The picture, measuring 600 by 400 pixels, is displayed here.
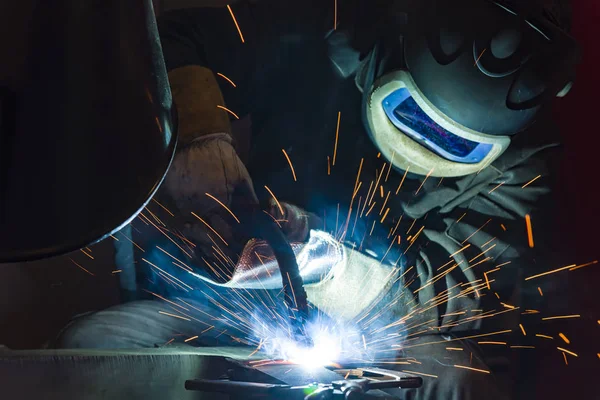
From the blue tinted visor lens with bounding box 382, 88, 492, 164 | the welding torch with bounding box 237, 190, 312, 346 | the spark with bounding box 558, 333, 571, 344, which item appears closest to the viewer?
the welding torch with bounding box 237, 190, 312, 346

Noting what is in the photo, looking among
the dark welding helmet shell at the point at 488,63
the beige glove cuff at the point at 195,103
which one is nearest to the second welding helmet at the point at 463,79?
the dark welding helmet shell at the point at 488,63

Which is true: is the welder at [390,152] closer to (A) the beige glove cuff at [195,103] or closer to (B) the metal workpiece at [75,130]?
(A) the beige glove cuff at [195,103]

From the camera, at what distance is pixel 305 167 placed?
1.69 meters

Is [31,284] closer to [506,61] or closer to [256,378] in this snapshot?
[256,378]

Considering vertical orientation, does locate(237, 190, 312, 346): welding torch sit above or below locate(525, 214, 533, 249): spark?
below

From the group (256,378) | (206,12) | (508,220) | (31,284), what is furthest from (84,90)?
(508,220)

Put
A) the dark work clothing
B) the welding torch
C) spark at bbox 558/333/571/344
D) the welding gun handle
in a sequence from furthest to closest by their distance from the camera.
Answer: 1. spark at bbox 558/333/571/344
2. the dark work clothing
3. the welding torch
4. the welding gun handle

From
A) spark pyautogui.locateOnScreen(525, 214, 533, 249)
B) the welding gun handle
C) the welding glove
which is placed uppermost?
spark pyautogui.locateOnScreen(525, 214, 533, 249)

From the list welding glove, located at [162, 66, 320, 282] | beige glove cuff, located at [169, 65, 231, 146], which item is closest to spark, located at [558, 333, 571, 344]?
welding glove, located at [162, 66, 320, 282]

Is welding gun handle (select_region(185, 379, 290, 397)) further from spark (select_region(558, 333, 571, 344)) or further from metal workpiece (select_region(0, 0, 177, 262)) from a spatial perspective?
spark (select_region(558, 333, 571, 344))

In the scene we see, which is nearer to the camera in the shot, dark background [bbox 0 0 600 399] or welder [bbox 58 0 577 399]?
welder [bbox 58 0 577 399]

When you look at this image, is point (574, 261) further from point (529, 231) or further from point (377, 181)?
point (377, 181)

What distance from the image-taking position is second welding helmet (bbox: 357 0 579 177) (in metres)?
1.26

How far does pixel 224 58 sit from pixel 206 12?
146 mm
